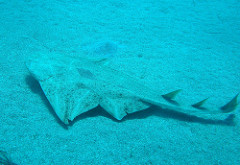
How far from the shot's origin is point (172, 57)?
554cm

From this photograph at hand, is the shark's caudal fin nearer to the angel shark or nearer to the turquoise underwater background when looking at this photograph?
the angel shark

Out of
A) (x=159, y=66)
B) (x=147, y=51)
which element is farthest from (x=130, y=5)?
(x=159, y=66)

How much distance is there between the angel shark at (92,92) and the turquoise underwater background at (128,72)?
24 centimetres

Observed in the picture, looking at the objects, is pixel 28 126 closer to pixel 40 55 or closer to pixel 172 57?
pixel 40 55

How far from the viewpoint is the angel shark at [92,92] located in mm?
3168

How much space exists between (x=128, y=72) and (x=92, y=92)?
161 cm

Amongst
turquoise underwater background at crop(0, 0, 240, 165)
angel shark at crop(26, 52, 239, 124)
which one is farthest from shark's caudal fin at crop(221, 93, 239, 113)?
turquoise underwater background at crop(0, 0, 240, 165)

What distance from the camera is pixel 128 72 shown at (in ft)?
15.4

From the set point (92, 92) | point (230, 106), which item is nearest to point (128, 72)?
point (92, 92)

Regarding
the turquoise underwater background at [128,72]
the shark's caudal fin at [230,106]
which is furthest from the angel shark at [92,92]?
the turquoise underwater background at [128,72]

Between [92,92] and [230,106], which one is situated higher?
[92,92]

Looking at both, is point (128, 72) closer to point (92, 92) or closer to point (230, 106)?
point (92, 92)

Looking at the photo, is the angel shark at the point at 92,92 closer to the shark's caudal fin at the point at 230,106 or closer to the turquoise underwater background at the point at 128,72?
the shark's caudal fin at the point at 230,106

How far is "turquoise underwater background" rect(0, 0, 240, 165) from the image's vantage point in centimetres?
283
